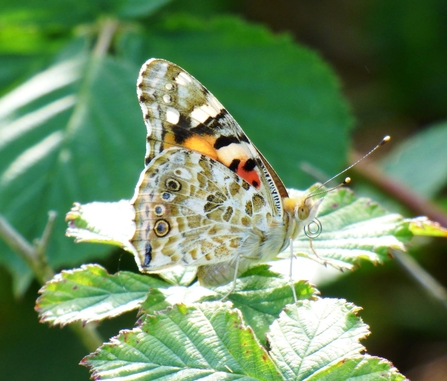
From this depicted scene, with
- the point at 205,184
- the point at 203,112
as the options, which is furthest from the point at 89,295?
the point at 203,112

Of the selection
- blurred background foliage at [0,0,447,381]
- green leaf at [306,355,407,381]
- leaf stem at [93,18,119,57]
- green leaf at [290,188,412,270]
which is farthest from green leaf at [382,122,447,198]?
green leaf at [306,355,407,381]

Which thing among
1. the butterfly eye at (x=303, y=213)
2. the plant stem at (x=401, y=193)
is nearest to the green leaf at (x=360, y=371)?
the butterfly eye at (x=303, y=213)

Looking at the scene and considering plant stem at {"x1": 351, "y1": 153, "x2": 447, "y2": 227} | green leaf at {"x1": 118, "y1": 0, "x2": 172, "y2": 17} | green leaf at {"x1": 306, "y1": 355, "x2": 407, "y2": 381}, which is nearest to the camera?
green leaf at {"x1": 306, "y1": 355, "x2": 407, "y2": 381}

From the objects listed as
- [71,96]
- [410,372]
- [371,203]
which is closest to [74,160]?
[71,96]

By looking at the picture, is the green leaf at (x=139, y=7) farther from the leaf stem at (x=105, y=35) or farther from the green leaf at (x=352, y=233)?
the green leaf at (x=352, y=233)

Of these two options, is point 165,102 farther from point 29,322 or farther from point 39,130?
point 29,322

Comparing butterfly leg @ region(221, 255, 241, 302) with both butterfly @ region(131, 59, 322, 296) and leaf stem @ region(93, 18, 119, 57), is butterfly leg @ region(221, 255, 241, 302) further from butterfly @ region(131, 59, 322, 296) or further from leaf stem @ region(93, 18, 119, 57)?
leaf stem @ region(93, 18, 119, 57)
